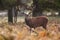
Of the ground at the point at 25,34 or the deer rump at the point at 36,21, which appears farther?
the deer rump at the point at 36,21

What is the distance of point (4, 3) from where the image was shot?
18047 mm

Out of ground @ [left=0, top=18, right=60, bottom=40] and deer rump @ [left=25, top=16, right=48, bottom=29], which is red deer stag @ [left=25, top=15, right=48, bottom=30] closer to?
deer rump @ [left=25, top=16, right=48, bottom=29]

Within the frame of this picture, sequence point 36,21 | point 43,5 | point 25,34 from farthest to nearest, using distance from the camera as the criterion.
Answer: point 43,5
point 36,21
point 25,34

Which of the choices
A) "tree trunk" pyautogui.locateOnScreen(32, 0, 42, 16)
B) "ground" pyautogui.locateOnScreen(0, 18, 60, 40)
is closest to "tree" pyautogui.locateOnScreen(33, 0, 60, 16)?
"tree trunk" pyautogui.locateOnScreen(32, 0, 42, 16)

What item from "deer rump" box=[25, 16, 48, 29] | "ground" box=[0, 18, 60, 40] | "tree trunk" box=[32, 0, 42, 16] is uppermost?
"ground" box=[0, 18, 60, 40]

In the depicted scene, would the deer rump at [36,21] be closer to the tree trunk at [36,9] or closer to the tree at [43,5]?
the tree at [43,5]

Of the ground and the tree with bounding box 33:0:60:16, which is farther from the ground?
the ground

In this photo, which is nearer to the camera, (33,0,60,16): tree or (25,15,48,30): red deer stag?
(25,15,48,30): red deer stag

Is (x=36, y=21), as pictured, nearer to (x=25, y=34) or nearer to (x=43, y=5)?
(x=25, y=34)

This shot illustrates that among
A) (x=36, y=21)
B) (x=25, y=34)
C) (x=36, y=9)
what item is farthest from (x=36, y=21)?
(x=36, y=9)

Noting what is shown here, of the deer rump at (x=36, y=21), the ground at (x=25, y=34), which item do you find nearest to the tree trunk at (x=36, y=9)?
the deer rump at (x=36, y=21)

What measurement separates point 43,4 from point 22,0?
179 cm

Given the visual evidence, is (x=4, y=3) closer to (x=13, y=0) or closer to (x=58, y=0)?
(x=13, y=0)

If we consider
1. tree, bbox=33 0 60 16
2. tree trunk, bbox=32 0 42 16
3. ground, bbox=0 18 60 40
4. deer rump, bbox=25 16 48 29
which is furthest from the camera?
tree trunk, bbox=32 0 42 16
